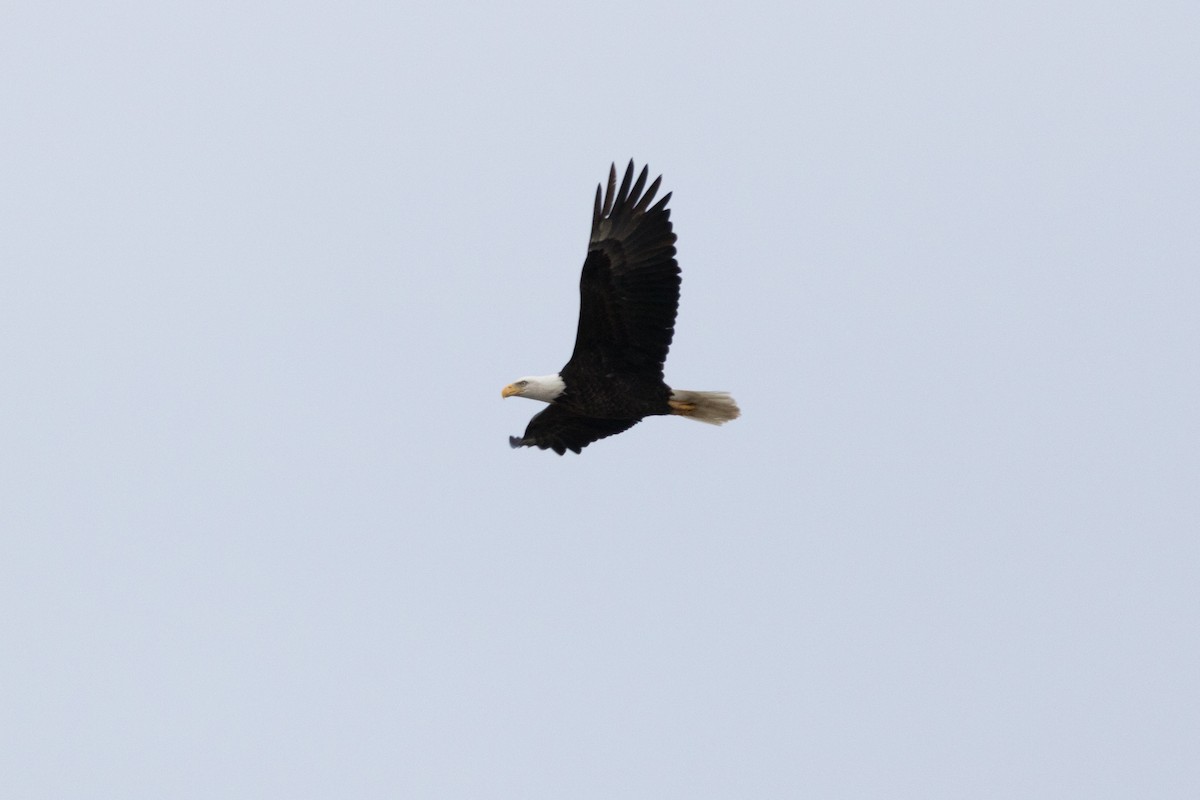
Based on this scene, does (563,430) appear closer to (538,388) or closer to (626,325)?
(538,388)

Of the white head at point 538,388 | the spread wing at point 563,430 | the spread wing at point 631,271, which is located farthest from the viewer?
the spread wing at point 563,430

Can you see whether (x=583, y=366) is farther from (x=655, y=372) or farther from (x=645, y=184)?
(x=645, y=184)

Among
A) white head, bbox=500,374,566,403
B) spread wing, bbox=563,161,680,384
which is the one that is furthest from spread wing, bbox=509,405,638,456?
spread wing, bbox=563,161,680,384

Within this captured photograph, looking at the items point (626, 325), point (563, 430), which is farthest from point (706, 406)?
point (563, 430)

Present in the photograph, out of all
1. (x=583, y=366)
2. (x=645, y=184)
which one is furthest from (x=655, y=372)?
(x=645, y=184)

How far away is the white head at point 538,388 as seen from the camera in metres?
14.1

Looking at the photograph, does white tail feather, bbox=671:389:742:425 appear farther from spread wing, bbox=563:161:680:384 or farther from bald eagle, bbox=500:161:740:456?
spread wing, bbox=563:161:680:384

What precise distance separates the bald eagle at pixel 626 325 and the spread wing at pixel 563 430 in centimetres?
81

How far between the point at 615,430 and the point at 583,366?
1634 millimetres

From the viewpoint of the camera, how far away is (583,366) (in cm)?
1373

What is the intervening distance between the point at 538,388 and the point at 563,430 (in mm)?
1288

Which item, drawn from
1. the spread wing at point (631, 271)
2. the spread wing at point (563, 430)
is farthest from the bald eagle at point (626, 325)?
the spread wing at point (563, 430)

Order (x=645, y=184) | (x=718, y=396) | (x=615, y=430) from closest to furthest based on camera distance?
(x=645, y=184) → (x=718, y=396) → (x=615, y=430)

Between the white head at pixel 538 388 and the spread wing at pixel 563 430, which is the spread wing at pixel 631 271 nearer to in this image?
the white head at pixel 538 388
